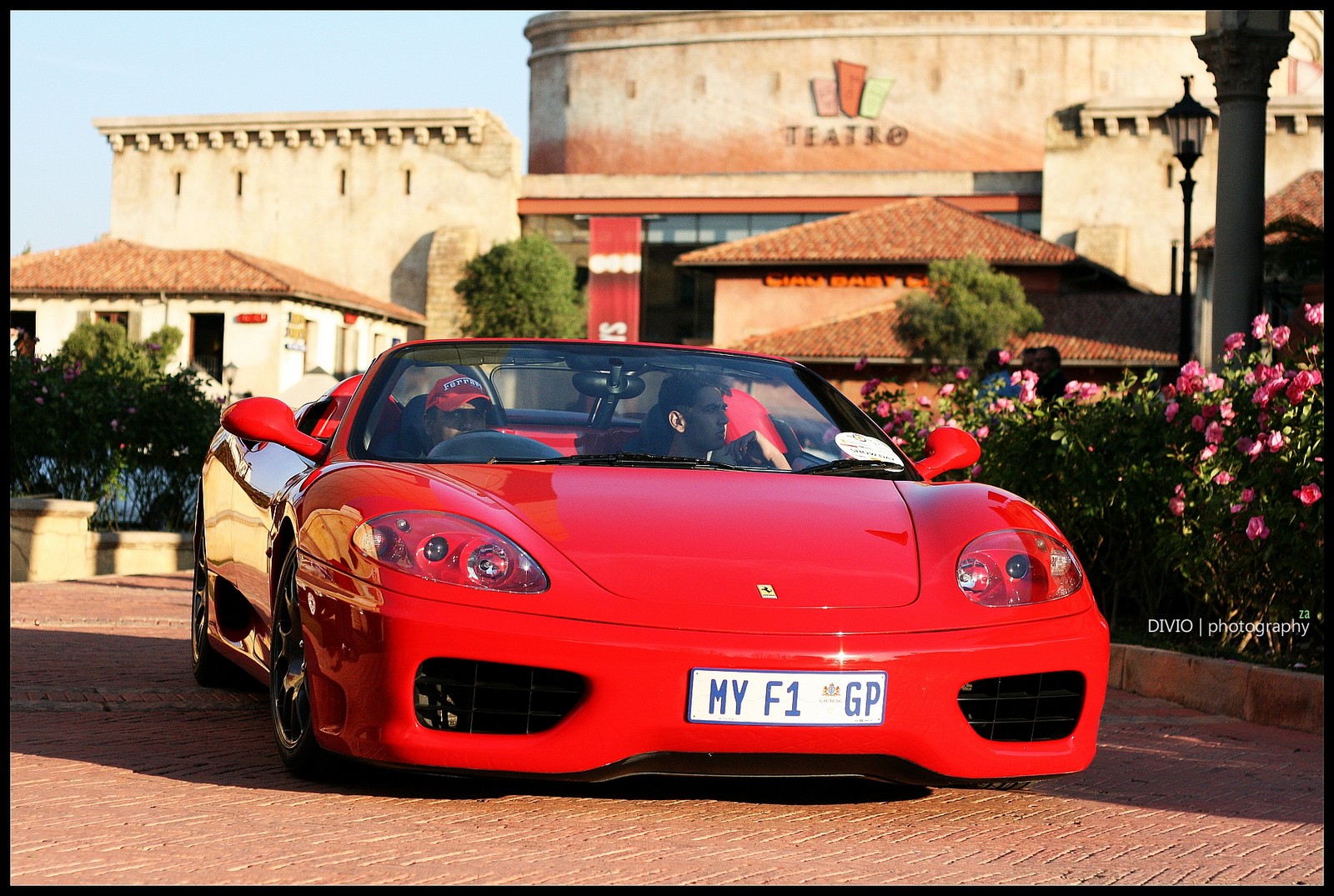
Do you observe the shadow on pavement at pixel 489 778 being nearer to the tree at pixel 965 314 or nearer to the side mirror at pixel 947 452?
the side mirror at pixel 947 452

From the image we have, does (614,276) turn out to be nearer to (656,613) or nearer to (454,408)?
(454,408)

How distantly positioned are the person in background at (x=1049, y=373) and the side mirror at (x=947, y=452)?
523 cm

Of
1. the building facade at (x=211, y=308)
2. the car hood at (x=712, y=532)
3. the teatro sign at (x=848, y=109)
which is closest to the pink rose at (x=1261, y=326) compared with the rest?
the car hood at (x=712, y=532)

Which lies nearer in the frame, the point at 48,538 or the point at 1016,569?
the point at 1016,569

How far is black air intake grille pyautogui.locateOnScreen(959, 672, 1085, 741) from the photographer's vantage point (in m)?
4.13

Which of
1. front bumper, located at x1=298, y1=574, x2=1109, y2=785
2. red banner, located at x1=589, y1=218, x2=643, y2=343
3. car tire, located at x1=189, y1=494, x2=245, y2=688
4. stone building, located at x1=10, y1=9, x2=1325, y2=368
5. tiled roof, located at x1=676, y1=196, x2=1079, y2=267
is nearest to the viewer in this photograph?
front bumper, located at x1=298, y1=574, x2=1109, y2=785

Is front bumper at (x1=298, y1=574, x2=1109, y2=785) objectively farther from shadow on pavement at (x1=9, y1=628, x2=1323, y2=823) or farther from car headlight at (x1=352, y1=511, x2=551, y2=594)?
shadow on pavement at (x1=9, y1=628, x2=1323, y2=823)

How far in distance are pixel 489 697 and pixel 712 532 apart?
70 centimetres

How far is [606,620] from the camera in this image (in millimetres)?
3896

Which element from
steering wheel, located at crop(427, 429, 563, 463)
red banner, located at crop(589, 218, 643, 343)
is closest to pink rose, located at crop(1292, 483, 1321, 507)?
steering wheel, located at crop(427, 429, 563, 463)

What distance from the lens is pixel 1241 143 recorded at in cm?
1352

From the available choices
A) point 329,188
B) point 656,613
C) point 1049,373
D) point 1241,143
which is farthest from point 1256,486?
point 329,188

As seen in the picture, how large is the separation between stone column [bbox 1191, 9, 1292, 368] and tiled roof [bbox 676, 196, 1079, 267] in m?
43.9

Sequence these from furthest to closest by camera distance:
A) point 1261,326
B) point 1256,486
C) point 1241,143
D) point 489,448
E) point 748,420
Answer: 1. point 1241,143
2. point 1261,326
3. point 1256,486
4. point 748,420
5. point 489,448
